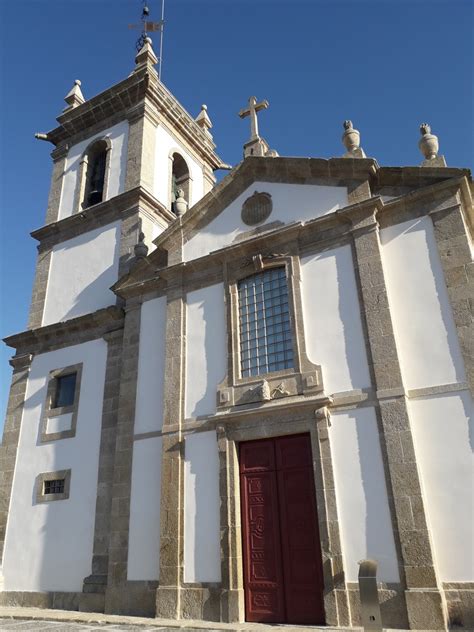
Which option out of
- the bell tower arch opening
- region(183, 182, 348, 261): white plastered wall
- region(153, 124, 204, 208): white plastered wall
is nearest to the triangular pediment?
region(183, 182, 348, 261): white plastered wall

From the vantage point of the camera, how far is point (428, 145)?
9.51 meters

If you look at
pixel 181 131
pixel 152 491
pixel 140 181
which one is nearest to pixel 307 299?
pixel 152 491

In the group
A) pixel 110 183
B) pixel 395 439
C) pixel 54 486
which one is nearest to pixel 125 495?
pixel 54 486

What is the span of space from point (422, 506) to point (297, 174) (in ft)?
21.0

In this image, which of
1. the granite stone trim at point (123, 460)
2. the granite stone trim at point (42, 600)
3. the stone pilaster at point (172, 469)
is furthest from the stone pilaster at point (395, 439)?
the granite stone trim at point (42, 600)

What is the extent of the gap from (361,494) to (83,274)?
9.02 metres

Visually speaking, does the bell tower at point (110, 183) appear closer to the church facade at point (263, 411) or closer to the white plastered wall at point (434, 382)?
the church facade at point (263, 411)

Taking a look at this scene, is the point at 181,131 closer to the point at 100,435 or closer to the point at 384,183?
the point at 384,183

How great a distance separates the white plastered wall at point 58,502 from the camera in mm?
10438

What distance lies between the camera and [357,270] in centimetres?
914

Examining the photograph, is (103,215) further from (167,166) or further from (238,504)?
(238,504)

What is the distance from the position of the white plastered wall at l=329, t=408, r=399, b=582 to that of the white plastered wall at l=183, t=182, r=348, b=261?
3.93 meters

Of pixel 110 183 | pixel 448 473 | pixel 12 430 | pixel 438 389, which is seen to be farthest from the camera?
pixel 110 183

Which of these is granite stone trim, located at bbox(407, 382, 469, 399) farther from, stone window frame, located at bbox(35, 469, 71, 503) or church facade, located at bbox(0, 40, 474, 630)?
stone window frame, located at bbox(35, 469, 71, 503)
